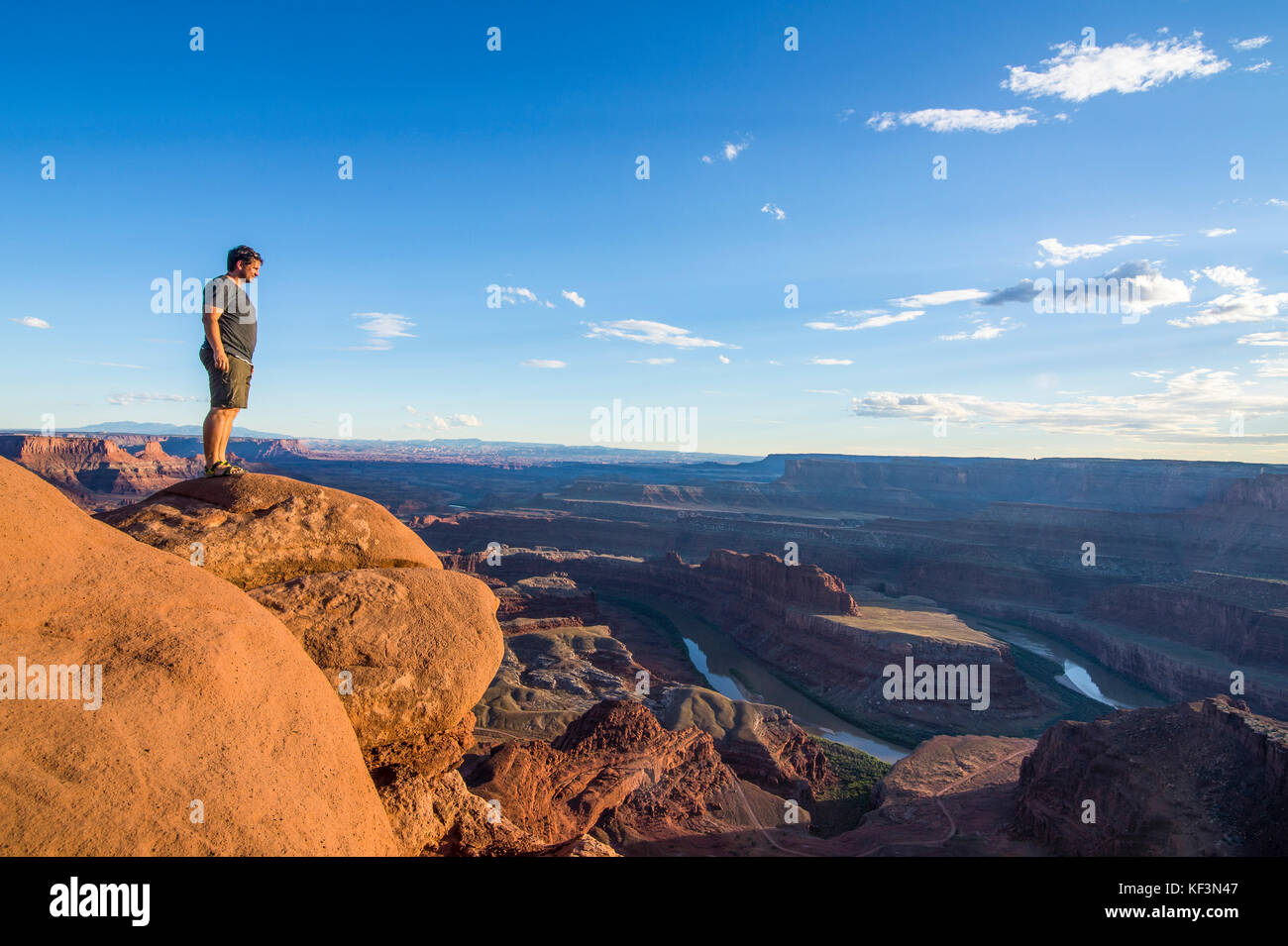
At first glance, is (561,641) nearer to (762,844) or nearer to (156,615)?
(762,844)

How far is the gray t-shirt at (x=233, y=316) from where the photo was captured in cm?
758

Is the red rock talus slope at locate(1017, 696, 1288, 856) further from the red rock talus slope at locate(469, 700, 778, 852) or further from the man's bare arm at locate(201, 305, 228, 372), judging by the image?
the man's bare arm at locate(201, 305, 228, 372)

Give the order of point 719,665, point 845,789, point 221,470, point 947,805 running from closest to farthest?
point 221,470 < point 947,805 < point 845,789 < point 719,665

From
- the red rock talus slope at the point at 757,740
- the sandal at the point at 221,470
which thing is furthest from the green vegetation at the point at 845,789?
the sandal at the point at 221,470

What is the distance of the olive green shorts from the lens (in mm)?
7918

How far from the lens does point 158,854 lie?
4113 millimetres

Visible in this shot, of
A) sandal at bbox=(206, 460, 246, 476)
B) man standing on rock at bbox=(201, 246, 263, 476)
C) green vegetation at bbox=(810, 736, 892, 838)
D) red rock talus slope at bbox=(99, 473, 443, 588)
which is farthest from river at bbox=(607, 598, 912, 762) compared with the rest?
man standing on rock at bbox=(201, 246, 263, 476)

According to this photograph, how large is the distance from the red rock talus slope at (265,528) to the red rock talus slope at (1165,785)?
22.3m

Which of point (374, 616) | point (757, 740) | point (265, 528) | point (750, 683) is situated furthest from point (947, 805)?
point (265, 528)

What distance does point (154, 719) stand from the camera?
4.71 m

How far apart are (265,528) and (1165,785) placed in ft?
Answer: 83.2

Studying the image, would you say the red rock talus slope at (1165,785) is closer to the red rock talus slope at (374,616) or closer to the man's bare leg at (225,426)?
the red rock talus slope at (374,616)

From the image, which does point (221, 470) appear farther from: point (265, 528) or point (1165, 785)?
point (1165, 785)
